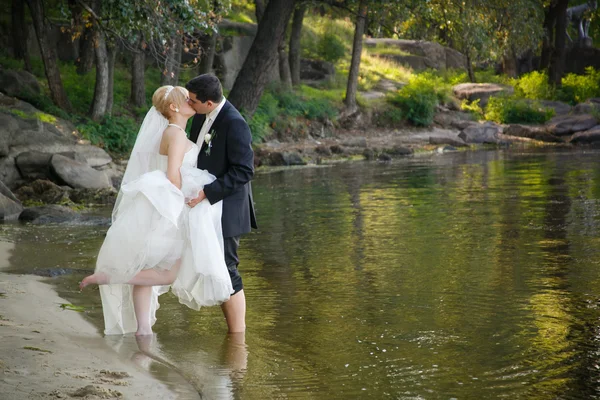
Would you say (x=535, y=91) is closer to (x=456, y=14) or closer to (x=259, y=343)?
(x=456, y=14)

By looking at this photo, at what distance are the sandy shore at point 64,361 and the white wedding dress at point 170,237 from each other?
59cm

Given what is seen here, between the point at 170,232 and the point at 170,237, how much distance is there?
4 cm

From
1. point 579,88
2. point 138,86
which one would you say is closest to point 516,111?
point 579,88

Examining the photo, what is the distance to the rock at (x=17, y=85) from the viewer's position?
24.8m

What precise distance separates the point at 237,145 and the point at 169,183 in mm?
582

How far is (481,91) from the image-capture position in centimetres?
4091

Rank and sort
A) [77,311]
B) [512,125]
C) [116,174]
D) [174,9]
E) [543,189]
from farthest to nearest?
[512,125], [116,174], [543,189], [174,9], [77,311]

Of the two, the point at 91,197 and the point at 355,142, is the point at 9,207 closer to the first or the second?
the point at 91,197

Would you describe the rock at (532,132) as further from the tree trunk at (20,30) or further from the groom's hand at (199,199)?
the groom's hand at (199,199)

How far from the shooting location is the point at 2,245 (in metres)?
11.9

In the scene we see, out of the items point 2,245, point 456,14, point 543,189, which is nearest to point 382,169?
point 456,14

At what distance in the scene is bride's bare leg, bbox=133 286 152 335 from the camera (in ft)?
23.2

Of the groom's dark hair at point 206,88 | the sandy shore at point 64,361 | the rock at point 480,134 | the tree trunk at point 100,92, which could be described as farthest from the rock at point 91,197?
the rock at point 480,134

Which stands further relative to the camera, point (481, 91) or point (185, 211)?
point (481, 91)
